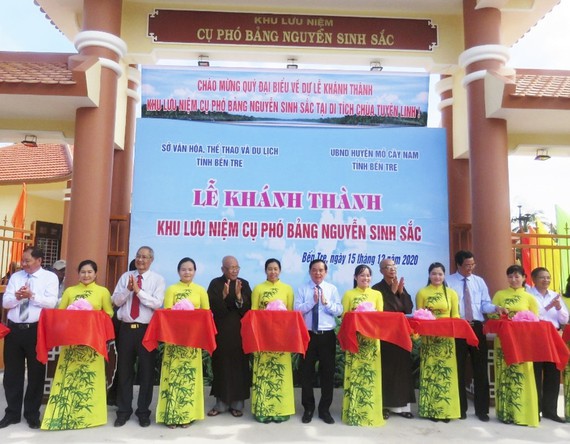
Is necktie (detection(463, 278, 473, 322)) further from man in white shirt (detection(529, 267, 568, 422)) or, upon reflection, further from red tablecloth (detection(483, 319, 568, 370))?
man in white shirt (detection(529, 267, 568, 422))

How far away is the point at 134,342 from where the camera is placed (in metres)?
4.23

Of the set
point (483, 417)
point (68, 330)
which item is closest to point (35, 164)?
point (68, 330)

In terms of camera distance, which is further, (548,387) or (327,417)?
(548,387)

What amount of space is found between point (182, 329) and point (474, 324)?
2.72m

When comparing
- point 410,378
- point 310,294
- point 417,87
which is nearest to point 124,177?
point 310,294

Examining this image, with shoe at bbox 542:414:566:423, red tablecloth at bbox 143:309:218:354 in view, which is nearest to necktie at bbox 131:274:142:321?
red tablecloth at bbox 143:309:218:354

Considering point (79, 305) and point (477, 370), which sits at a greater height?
point (79, 305)

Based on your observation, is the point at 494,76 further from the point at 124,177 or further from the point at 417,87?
the point at 124,177

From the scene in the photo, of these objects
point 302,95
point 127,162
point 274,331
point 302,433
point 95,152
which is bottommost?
point 302,433

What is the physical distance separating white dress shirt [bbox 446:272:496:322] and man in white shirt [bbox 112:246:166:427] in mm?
2816

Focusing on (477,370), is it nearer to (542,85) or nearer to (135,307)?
(135,307)

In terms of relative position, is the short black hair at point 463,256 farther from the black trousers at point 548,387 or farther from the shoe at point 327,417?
the shoe at point 327,417

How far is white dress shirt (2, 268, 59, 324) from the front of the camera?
4086 millimetres

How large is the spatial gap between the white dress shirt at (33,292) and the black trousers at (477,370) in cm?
366
